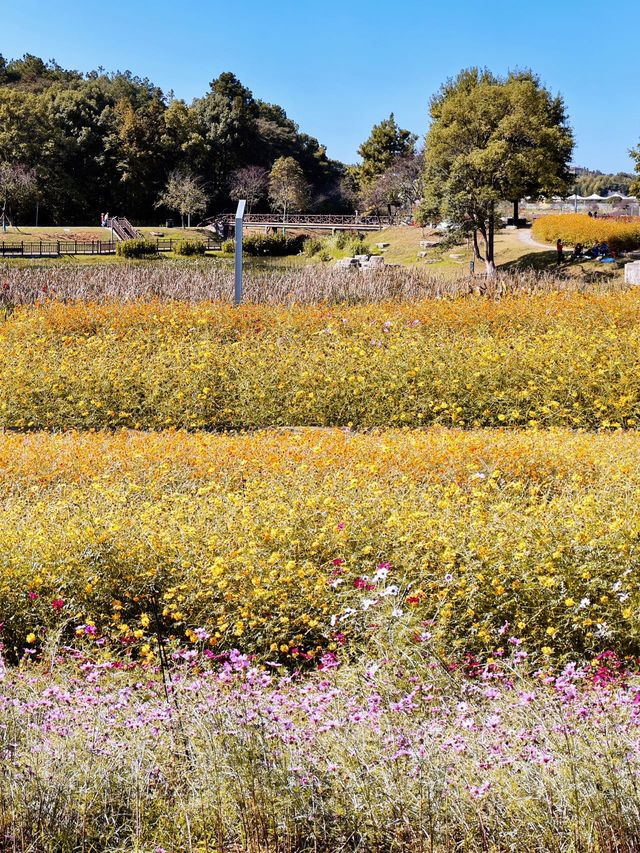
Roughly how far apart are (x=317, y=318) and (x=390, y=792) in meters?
9.36

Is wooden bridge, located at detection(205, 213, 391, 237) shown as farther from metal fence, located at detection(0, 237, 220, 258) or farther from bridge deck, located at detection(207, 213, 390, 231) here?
metal fence, located at detection(0, 237, 220, 258)

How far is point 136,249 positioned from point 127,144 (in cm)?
1738

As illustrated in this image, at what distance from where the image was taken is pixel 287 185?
2205 inches

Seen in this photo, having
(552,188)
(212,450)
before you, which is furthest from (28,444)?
(552,188)

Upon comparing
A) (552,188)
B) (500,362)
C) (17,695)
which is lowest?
(17,695)

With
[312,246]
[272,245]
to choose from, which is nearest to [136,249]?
[272,245]

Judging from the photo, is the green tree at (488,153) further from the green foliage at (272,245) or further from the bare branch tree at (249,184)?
the bare branch tree at (249,184)

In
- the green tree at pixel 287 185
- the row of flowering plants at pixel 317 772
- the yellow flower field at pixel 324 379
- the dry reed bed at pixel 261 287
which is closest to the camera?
the row of flowering plants at pixel 317 772

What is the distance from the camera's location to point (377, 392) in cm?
930

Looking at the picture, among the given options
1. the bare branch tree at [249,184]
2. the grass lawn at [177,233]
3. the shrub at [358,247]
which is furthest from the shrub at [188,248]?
the bare branch tree at [249,184]

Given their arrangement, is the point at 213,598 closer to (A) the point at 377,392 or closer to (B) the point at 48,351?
→ (A) the point at 377,392

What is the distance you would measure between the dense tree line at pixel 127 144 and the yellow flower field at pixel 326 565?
42800 millimetres

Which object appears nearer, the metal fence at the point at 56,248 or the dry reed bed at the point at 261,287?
the dry reed bed at the point at 261,287

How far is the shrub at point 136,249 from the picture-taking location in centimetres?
3584
